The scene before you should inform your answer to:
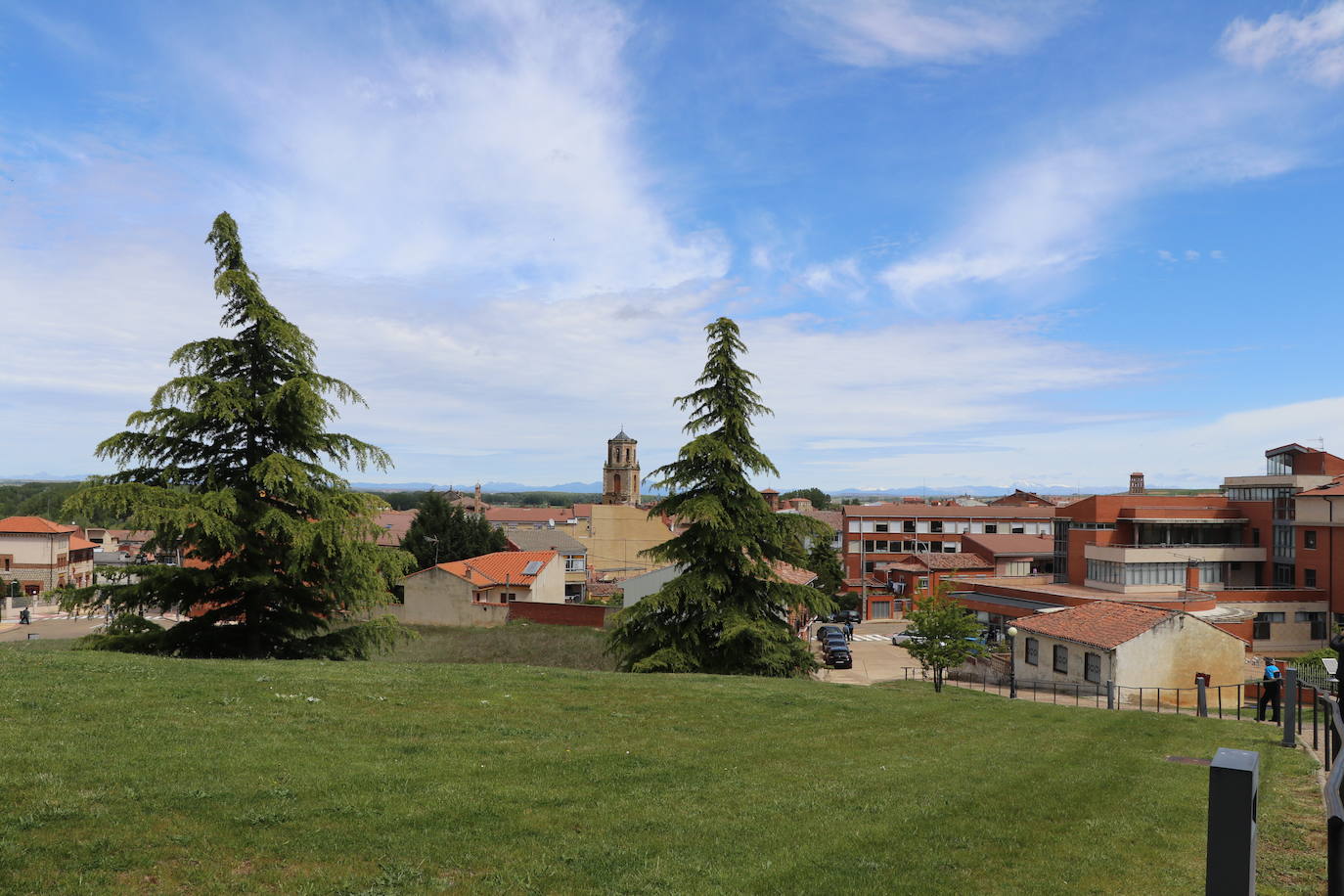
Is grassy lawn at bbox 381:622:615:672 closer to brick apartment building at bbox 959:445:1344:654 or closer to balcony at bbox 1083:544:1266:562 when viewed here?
brick apartment building at bbox 959:445:1344:654

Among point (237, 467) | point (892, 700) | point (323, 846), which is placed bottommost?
point (892, 700)

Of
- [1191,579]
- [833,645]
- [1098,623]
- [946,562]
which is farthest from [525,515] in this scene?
[1098,623]

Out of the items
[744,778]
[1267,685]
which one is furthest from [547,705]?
[1267,685]

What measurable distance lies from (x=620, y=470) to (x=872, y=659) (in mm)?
91927

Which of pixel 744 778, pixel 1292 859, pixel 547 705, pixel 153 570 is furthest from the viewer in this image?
pixel 153 570

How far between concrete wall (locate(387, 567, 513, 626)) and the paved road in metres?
21.6

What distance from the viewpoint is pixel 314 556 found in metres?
18.9

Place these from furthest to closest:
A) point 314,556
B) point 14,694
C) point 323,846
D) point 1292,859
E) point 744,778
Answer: point 314,556
point 14,694
point 744,778
point 1292,859
point 323,846

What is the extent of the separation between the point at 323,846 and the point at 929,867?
209 inches

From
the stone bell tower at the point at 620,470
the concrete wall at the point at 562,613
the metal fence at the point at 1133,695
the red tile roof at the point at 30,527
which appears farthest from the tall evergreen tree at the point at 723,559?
the stone bell tower at the point at 620,470

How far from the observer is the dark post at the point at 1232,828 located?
132 inches

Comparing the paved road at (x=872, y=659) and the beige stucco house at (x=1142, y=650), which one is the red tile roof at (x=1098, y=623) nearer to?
the beige stucco house at (x=1142, y=650)

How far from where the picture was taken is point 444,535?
239ft

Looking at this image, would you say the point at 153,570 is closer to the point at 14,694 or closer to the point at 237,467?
the point at 237,467
